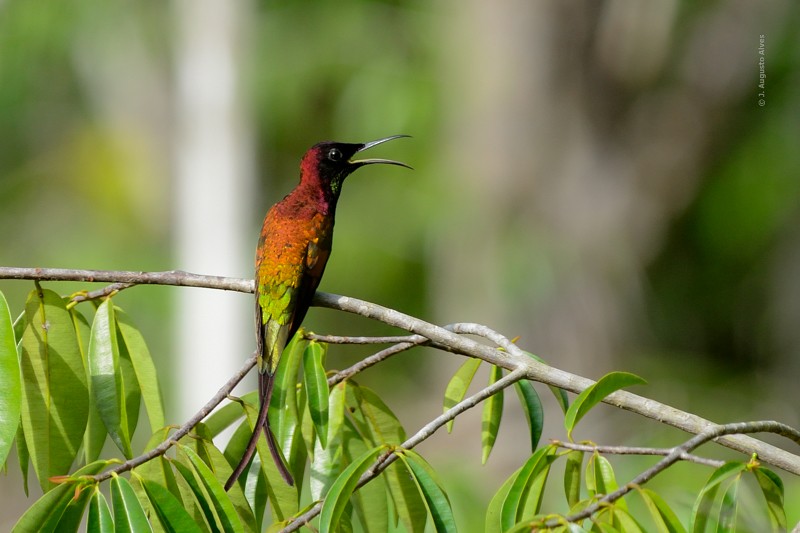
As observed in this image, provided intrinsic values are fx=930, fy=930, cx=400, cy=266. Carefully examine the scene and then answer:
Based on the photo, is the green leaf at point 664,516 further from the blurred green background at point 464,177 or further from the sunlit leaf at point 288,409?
the blurred green background at point 464,177

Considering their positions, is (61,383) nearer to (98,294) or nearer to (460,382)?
(98,294)

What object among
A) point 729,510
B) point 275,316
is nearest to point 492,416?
point 729,510

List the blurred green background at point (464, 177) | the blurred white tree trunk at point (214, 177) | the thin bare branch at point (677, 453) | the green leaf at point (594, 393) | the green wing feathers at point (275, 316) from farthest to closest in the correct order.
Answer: the blurred white tree trunk at point (214, 177)
the blurred green background at point (464, 177)
the green wing feathers at point (275, 316)
the green leaf at point (594, 393)
the thin bare branch at point (677, 453)

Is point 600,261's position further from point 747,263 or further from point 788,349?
point 747,263

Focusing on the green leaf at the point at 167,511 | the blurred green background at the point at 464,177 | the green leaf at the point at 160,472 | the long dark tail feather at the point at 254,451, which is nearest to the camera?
the green leaf at the point at 167,511

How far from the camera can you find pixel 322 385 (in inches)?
86.4

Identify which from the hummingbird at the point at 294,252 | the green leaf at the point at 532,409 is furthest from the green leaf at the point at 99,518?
the green leaf at the point at 532,409

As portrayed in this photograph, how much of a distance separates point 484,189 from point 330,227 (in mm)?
5678

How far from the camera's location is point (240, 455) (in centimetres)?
242

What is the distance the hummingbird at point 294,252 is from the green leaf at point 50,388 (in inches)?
20.8

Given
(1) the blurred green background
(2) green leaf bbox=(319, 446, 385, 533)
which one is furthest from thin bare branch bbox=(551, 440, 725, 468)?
(1) the blurred green background

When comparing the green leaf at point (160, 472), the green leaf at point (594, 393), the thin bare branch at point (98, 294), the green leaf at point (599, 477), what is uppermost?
the thin bare branch at point (98, 294)

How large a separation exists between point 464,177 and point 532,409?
7.35 metres

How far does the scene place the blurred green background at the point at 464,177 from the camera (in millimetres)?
9352
